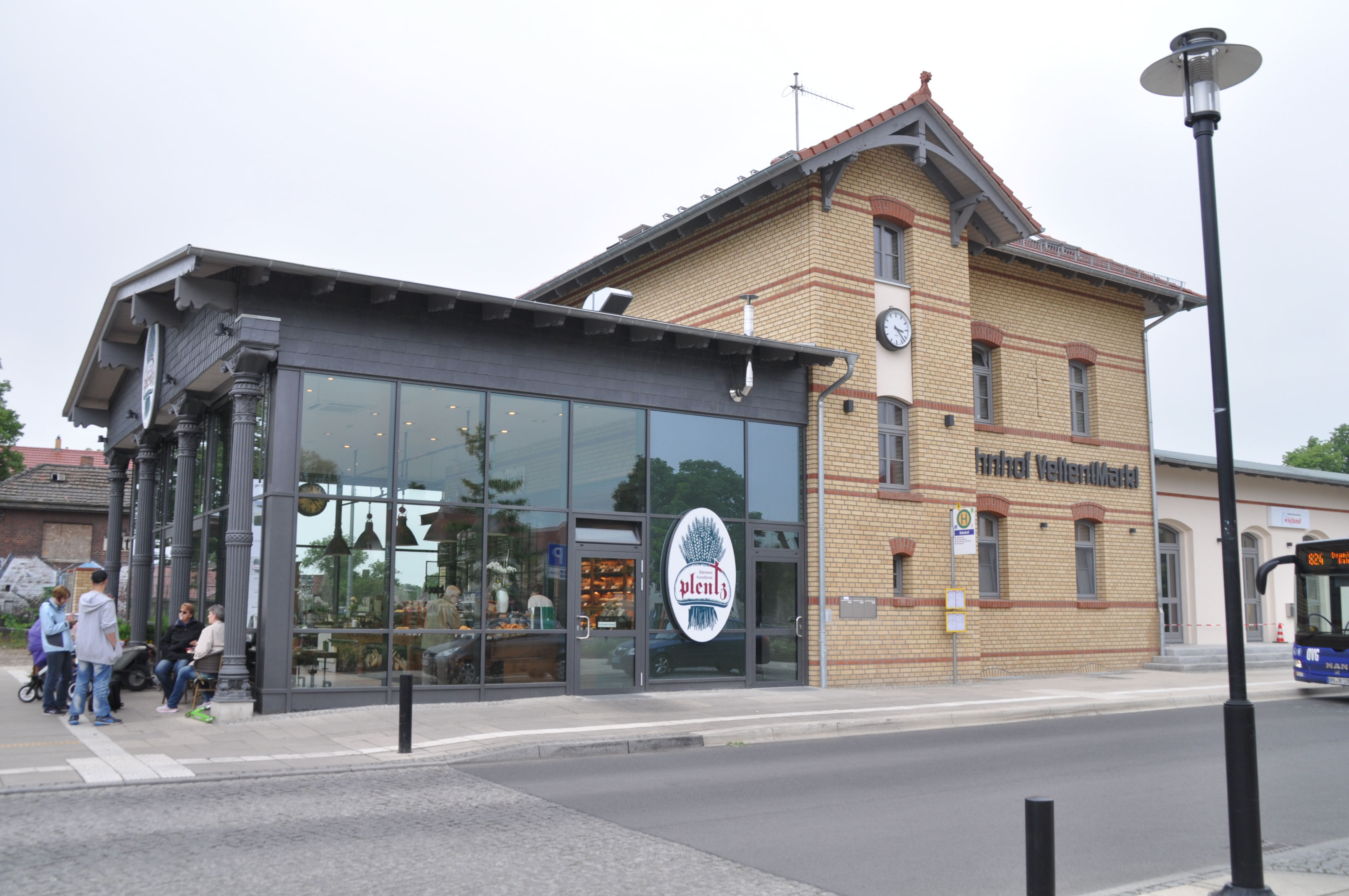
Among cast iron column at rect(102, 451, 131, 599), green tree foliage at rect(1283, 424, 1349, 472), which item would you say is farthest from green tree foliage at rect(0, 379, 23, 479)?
green tree foliage at rect(1283, 424, 1349, 472)

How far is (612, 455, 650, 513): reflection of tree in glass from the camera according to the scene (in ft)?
52.5

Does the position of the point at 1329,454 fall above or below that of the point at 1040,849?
above

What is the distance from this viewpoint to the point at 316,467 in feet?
44.7

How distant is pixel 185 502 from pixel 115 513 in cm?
634

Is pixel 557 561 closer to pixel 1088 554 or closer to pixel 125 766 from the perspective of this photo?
pixel 125 766

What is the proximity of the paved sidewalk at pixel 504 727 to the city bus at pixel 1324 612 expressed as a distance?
1432mm

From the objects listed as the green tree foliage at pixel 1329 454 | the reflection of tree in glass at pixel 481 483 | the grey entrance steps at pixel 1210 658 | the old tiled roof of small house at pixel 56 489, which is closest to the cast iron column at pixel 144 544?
the reflection of tree in glass at pixel 481 483

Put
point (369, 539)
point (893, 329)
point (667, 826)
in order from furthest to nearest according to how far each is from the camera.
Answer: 1. point (893, 329)
2. point (369, 539)
3. point (667, 826)

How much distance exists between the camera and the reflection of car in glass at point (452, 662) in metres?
14.1

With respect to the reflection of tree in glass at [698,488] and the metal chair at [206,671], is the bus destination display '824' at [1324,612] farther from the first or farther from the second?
the metal chair at [206,671]

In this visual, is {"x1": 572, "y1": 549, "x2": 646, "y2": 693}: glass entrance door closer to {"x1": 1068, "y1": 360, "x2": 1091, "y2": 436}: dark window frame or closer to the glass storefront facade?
the glass storefront facade

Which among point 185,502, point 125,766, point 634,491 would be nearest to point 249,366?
point 185,502

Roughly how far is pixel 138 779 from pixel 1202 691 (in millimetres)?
16457

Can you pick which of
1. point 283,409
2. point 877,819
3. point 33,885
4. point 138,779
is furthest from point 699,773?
point 283,409
